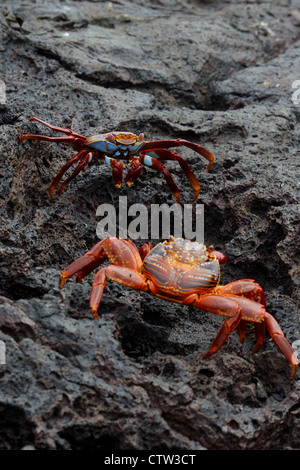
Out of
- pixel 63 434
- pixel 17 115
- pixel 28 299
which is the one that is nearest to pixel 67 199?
pixel 17 115

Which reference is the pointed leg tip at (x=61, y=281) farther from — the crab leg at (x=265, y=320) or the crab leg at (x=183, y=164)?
the crab leg at (x=183, y=164)

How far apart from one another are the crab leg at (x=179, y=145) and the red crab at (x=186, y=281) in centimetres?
104

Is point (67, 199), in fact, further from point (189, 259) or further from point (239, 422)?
point (239, 422)

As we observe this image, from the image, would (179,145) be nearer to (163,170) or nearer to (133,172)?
(163,170)

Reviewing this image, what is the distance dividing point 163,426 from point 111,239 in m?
1.23

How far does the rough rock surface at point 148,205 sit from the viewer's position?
10.6ft

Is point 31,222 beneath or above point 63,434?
above

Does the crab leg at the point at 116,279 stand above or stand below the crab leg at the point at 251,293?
above

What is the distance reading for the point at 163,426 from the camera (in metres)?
3.22

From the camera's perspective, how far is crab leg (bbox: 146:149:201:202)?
4727 millimetres

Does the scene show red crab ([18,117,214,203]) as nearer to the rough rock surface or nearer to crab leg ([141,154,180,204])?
crab leg ([141,154,180,204])

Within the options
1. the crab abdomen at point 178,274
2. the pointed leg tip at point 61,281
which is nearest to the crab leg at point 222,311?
the crab abdomen at point 178,274

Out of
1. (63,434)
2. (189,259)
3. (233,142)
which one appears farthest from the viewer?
(233,142)

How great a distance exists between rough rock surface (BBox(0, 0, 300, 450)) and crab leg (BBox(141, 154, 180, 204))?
0.46ft
